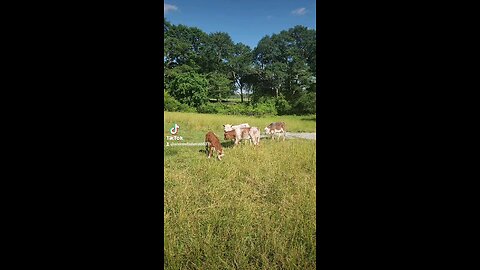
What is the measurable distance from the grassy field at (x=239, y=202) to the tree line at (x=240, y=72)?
83 millimetres

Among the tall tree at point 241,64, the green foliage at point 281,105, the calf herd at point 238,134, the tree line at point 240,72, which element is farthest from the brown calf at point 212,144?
the green foliage at point 281,105

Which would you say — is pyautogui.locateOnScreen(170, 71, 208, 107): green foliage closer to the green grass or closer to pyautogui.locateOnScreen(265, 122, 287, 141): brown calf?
the green grass

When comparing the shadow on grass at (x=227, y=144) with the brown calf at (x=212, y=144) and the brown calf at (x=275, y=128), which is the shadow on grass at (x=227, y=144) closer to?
the brown calf at (x=212, y=144)

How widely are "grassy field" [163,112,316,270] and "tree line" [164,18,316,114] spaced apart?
83 millimetres

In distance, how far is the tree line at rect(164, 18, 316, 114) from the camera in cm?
139

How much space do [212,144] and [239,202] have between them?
14.2 inches

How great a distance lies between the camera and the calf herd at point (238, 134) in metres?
1.54

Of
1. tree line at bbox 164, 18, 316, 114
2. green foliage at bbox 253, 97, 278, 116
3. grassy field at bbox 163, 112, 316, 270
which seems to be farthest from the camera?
green foliage at bbox 253, 97, 278, 116

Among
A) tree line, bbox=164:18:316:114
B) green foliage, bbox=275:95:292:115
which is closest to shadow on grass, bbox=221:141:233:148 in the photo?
tree line, bbox=164:18:316:114

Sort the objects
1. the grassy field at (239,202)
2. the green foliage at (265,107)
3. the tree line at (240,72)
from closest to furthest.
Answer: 1. the grassy field at (239,202)
2. the tree line at (240,72)
3. the green foliage at (265,107)

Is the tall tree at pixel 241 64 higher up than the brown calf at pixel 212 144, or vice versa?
the tall tree at pixel 241 64
